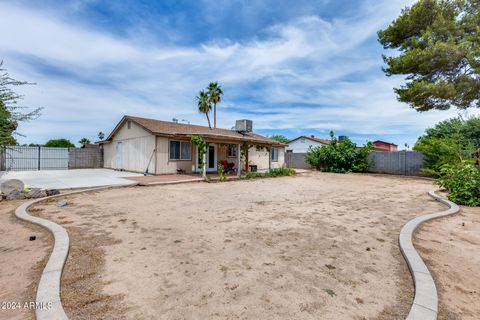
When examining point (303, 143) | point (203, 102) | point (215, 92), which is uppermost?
point (215, 92)

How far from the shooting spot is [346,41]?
1004 cm

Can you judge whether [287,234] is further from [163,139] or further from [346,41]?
[163,139]

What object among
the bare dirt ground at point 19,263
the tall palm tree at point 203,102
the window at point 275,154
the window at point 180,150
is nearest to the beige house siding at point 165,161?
the window at point 180,150

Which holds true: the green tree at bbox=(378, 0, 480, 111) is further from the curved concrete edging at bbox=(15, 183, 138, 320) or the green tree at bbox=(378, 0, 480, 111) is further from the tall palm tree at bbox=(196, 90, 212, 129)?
the tall palm tree at bbox=(196, 90, 212, 129)

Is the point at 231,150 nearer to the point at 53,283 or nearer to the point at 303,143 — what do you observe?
the point at 53,283

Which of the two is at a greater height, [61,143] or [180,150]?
[61,143]

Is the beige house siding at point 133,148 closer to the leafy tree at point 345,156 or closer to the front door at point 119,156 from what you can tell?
the front door at point 119,156

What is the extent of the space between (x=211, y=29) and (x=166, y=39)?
2226mm

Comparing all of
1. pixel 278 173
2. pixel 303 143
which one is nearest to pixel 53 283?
pixel 278 173

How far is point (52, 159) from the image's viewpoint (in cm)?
1755

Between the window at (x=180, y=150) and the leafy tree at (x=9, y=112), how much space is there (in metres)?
9.94

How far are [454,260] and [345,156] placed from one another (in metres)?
16.8

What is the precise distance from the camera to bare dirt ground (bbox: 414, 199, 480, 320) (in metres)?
2.13

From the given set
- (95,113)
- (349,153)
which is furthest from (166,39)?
(349,153)
